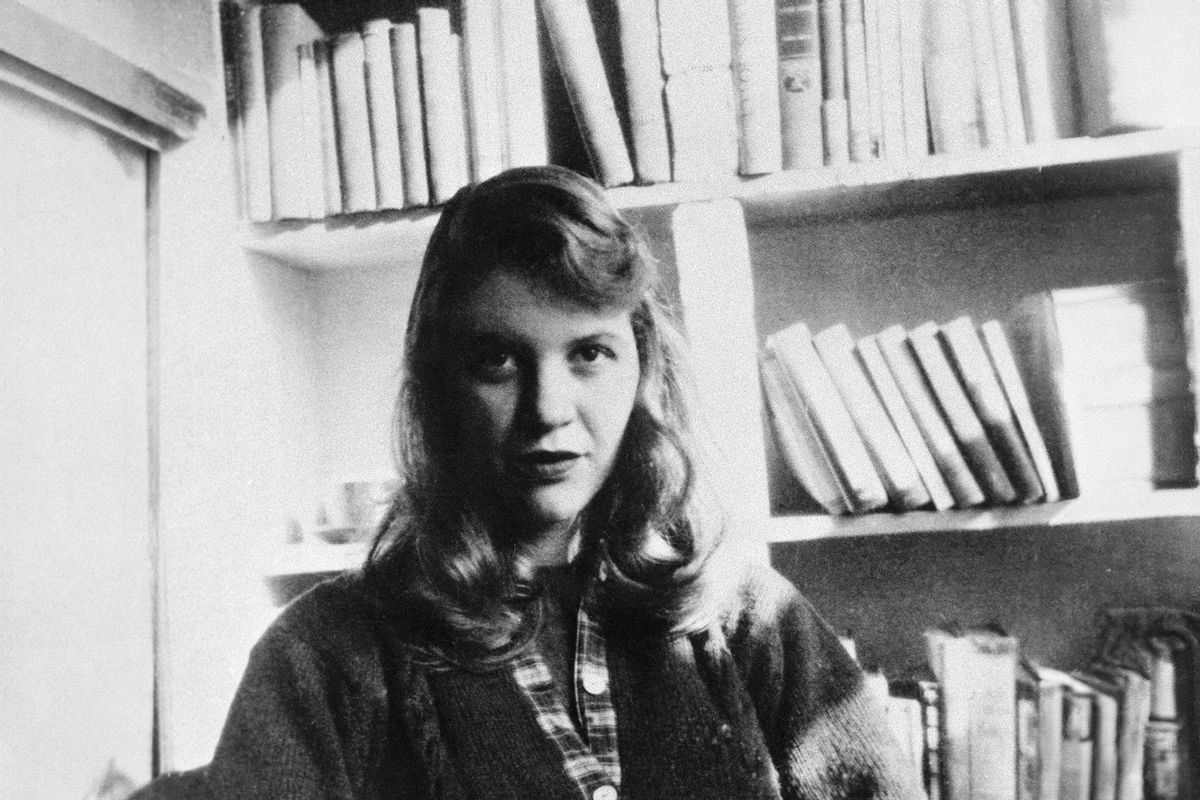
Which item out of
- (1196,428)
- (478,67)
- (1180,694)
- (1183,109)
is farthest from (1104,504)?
(478,67)

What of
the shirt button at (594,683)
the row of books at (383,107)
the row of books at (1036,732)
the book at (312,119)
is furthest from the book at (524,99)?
the row of books at (1036,732)

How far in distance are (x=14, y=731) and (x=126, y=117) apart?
641 millimetres

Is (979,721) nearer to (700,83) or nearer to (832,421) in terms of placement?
(832,421)

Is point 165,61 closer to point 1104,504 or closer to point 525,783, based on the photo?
point 525,783

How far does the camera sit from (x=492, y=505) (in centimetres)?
89

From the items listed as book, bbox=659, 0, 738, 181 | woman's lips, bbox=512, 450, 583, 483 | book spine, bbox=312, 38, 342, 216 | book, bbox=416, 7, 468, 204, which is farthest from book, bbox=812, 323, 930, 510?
book spine, bbox=312, 38, 342, 216

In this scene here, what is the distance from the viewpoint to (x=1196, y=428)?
0.96 meters

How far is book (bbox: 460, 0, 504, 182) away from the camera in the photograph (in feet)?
3.35

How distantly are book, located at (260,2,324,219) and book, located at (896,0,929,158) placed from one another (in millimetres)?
650

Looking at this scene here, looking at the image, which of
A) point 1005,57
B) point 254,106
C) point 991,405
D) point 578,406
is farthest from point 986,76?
point 254,106

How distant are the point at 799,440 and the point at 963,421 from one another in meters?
0.17

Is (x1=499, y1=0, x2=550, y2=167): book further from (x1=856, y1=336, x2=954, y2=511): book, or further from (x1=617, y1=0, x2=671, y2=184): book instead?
(x1=856, y1=336, x2=954, y2=511): book

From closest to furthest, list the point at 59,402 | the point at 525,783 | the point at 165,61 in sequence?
the point at 525,783, the point at 59,402, the point at 165,61

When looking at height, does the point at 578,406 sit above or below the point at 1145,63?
below
